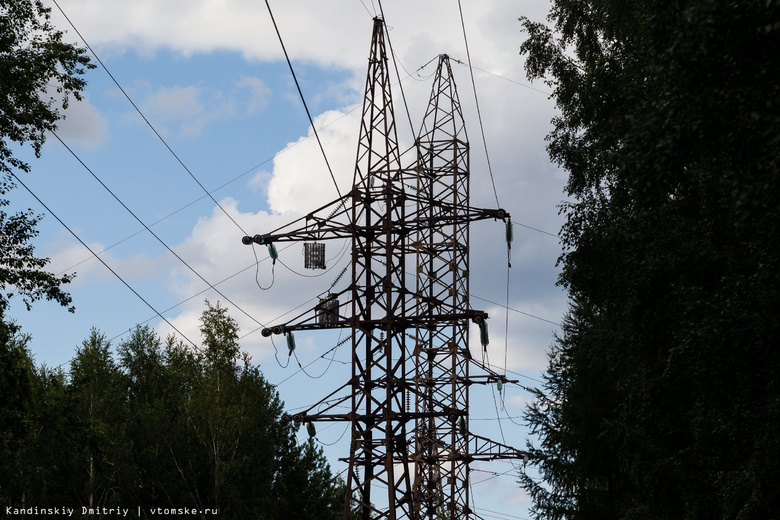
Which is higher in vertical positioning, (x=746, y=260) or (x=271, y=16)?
(x=271, y=16)

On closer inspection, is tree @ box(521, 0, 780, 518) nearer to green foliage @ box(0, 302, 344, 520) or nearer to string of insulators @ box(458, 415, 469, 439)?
string of insulators @ box(458, 415, 469, 439)

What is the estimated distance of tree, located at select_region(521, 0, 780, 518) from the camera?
10375 mm

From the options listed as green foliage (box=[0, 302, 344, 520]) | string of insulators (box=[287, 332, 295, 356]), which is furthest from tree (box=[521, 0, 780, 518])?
green foliage (box=[0, 302, 344, 520])

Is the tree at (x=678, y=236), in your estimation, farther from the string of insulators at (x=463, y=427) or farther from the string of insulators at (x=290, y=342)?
the string of insulators at (x=290, y=342)

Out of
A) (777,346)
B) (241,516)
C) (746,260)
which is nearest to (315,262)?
(746,260)

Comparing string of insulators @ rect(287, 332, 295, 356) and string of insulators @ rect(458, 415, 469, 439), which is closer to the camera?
string of insulators @ rect(287, 332, 295, 356)

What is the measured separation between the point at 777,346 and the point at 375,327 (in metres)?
9.91

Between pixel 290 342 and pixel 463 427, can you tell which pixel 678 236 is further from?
pixel 463 427

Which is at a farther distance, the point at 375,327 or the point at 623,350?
the point at 375,327

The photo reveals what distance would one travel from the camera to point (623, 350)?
18.8 metres

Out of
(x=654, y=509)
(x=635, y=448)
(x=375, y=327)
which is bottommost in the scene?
(x=654, y=509)

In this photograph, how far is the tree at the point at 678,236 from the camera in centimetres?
1038

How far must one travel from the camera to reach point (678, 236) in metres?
16.0

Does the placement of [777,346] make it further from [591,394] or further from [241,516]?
[241,516]
